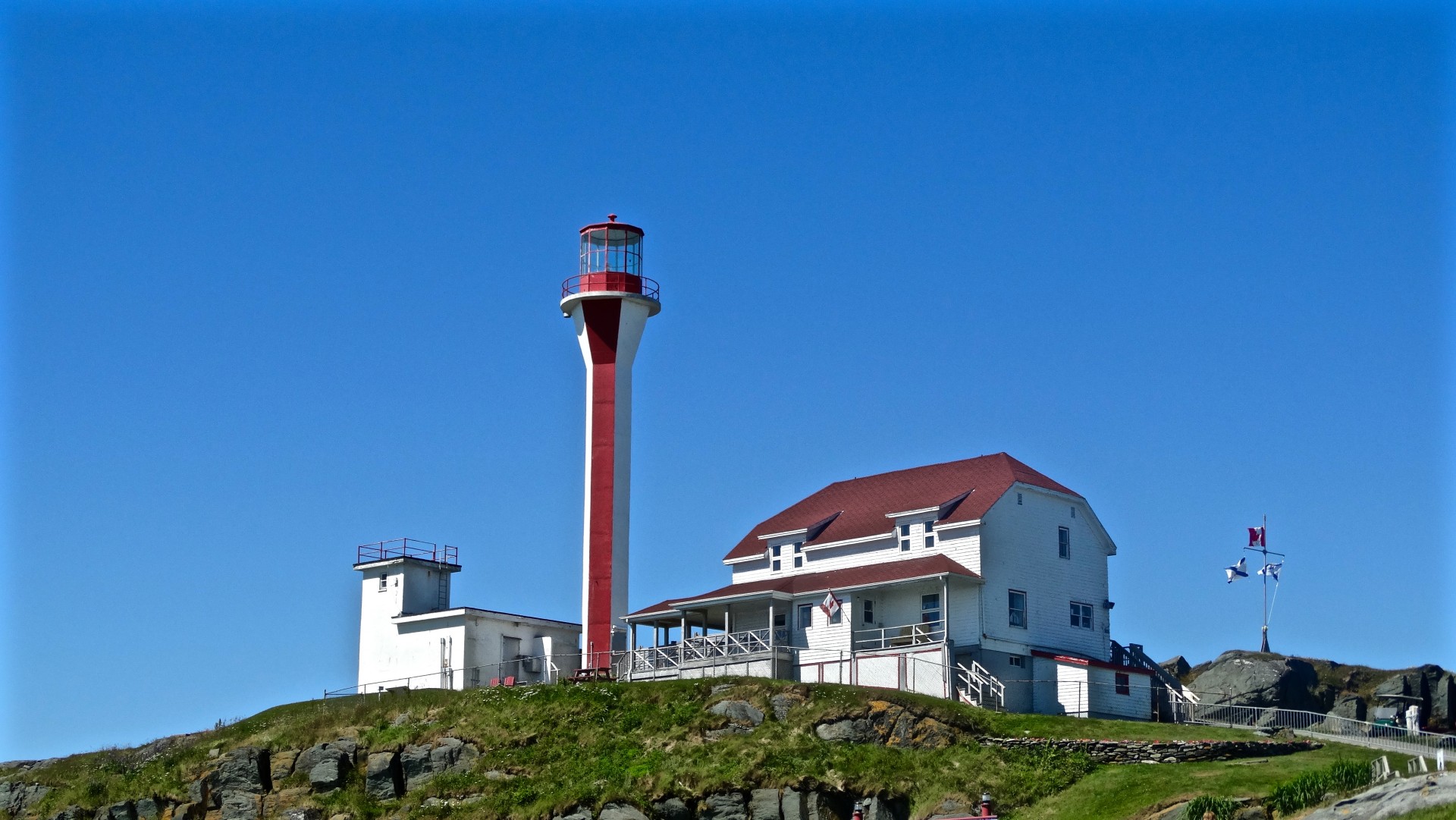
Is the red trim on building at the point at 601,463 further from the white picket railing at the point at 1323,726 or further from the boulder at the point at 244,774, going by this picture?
the white picket railing at the point at 1323,726

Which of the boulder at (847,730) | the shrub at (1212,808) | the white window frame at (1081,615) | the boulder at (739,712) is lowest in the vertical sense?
the shrub at (1212,808)

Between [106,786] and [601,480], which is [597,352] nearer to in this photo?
[601,480]

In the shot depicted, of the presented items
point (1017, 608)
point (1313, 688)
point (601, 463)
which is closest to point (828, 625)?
point (1017, 608)

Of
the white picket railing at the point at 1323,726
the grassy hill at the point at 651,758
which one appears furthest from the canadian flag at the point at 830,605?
the white picket railing at the point at 1323,726

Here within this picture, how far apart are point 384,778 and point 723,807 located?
12.5 meters

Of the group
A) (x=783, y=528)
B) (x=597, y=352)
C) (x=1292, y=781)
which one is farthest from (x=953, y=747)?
(x=597, y=352)

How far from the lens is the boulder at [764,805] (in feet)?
155

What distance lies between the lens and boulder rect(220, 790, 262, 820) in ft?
182

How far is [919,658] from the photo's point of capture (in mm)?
57250

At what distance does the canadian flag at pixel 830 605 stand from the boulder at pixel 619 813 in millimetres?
13896

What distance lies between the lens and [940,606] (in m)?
59.3

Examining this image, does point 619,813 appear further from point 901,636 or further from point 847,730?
point 901,636

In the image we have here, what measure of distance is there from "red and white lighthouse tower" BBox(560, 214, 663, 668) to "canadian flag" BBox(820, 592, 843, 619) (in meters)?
8.92

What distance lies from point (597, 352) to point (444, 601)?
12.2 meters
